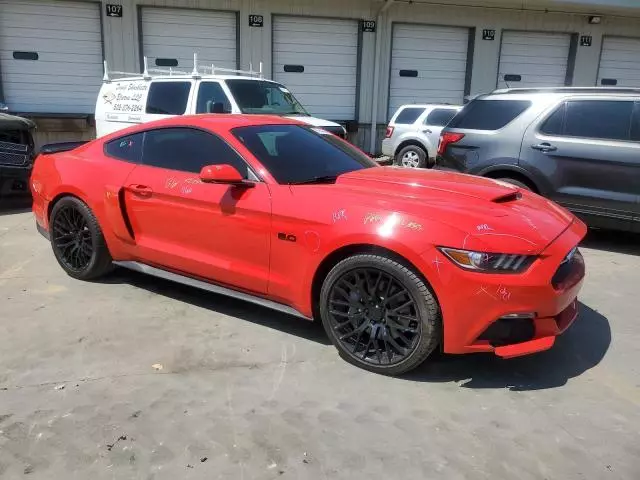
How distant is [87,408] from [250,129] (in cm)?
220

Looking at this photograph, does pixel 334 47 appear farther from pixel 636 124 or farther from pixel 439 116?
pixel 636 124

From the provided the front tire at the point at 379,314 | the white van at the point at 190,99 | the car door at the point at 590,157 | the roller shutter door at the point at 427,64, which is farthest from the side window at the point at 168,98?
the roller shutter door at the point at 427,64

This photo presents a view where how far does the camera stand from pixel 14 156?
7.80 metres

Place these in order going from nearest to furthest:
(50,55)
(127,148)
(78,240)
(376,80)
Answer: (127,148), (78,240), (50,55), (376,80)

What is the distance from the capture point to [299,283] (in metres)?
3.54

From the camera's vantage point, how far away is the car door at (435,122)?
477 inches

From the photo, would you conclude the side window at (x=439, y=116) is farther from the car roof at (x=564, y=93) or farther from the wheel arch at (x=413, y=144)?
the car roof at (x=564, y=93)

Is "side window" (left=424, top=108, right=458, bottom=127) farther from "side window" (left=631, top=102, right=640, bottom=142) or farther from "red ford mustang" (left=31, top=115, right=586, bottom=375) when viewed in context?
"red ford mustang" (left=31, top=115, right=586, bottom=375)

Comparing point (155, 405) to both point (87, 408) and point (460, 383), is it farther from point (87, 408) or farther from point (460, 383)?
point (460, 383)

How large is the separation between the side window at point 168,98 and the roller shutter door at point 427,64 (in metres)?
7.61

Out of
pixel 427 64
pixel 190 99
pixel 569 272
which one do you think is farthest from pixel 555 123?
pixel 427 64

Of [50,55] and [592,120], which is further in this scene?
[50,55]

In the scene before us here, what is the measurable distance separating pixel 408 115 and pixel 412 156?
1.03 m

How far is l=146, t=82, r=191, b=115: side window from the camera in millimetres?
9203
